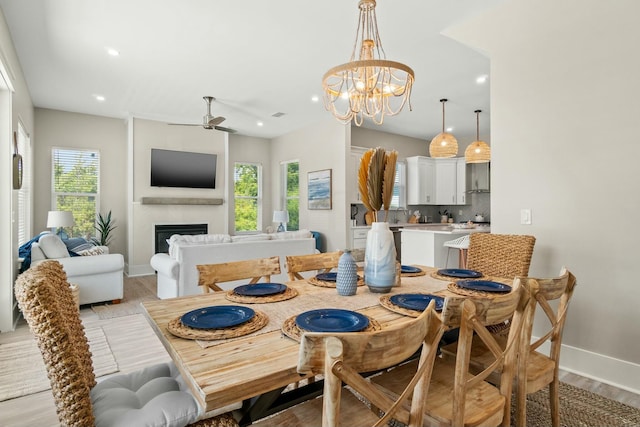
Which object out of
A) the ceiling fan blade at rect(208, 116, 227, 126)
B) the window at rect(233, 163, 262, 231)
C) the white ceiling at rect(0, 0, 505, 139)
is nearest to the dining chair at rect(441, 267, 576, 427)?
the white ceiling at rect(0, 0, 505, 139)

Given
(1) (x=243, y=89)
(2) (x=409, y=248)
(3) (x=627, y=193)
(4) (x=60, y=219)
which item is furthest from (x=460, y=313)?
(4) (x=60, y=219)

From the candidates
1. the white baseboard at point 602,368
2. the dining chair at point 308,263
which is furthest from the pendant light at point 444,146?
the dining chair at point 308,263

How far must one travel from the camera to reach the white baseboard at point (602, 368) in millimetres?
2250

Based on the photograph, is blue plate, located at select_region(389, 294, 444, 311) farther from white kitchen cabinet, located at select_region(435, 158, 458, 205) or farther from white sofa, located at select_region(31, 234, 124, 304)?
white kitchen cabinet, located at select_region(435, 158, 458, 205)

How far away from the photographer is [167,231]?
670 centimetres

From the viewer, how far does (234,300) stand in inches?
63.5

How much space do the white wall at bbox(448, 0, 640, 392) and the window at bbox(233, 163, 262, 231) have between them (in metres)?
6.09

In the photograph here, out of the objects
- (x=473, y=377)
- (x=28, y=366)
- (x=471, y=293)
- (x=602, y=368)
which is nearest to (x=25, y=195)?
(x=28, y=366)

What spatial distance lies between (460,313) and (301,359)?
557 mm

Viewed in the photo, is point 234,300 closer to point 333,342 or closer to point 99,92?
point 333,342

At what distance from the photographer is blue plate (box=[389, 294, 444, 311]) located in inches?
56.5

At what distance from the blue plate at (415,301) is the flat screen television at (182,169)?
6.12m

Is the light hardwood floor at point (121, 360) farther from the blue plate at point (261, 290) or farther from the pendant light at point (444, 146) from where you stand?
the pendant light at point (444, 146)

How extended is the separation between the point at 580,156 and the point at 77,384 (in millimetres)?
3073
